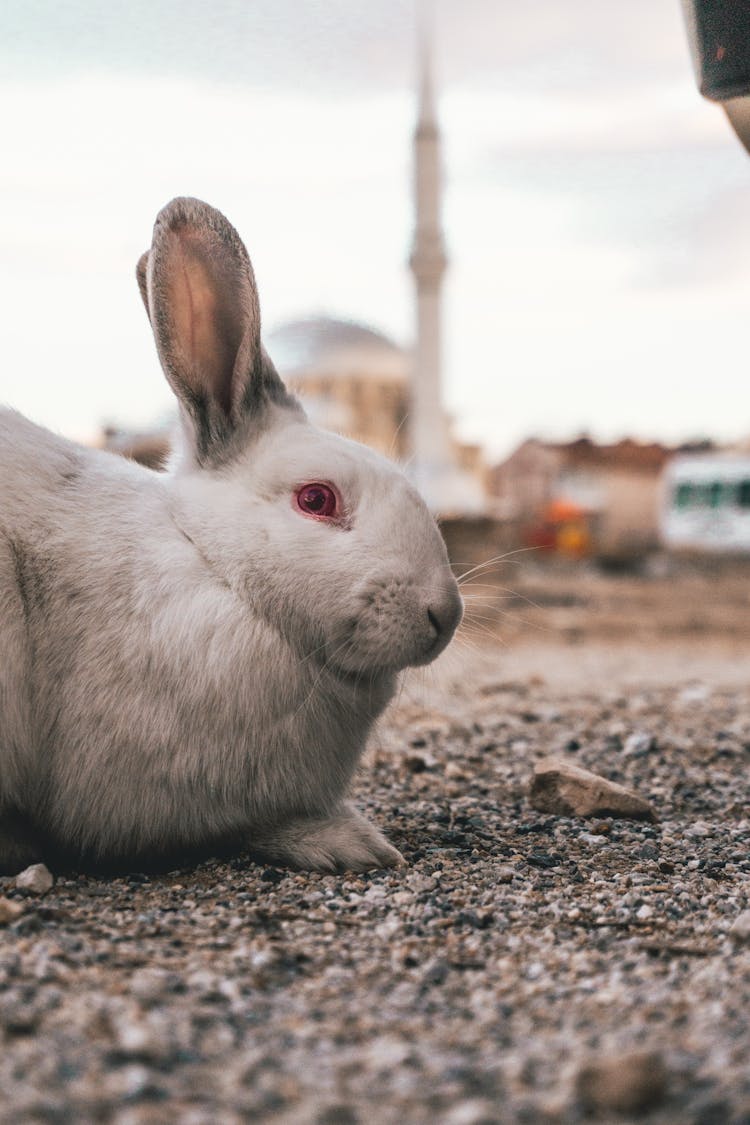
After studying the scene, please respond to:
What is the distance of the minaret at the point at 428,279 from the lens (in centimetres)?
2955

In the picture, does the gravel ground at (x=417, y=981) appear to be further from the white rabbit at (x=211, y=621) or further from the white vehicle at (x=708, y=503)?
the white vehicle at (x=708, y=503)

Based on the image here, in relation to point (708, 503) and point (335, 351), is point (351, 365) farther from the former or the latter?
point (708, 503)

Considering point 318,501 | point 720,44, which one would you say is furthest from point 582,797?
point 720,44

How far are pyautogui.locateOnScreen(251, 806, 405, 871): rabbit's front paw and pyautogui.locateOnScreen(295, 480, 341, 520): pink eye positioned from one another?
2.75 feet

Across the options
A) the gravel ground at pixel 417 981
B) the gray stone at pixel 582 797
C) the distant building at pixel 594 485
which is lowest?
the gravel ground at pixel 417 981

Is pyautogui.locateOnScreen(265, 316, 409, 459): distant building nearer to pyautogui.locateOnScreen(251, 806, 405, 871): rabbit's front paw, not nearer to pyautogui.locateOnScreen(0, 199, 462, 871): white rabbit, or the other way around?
pyautogui.locateOnScreen(0, 199, 462, 871): white rabbit

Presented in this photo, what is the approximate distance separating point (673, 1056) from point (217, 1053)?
0.78 m

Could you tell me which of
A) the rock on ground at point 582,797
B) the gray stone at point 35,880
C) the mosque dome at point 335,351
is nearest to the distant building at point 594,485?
the mosque dome at point 335,351

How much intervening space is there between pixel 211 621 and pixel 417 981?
104 cm

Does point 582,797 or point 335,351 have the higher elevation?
point 335,351

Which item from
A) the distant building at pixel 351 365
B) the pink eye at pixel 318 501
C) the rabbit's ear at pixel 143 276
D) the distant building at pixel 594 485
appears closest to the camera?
the pink eye at pixel 318 501

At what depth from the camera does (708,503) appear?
29.3 m

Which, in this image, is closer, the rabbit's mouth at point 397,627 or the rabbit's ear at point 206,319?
the rabbit's mouth at point 397,627

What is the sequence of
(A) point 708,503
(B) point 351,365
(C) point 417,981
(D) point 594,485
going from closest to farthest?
(C) point 417,981 < (A) point 708,503 < (D) point 594,485 < (B) point 351,365
